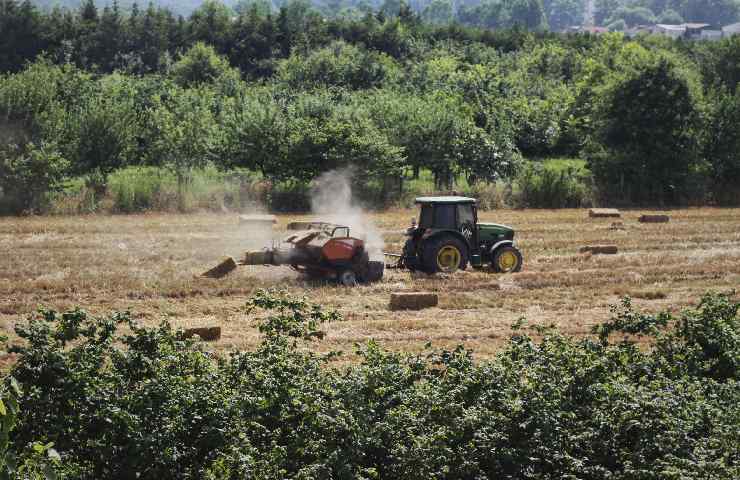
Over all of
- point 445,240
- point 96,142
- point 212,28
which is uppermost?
point 212,28

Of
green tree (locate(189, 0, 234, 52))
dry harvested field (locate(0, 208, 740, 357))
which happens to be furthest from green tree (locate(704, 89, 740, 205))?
green tree (locate(189, 0, 234, 52))

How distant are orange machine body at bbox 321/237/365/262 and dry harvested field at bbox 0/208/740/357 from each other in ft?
1.95

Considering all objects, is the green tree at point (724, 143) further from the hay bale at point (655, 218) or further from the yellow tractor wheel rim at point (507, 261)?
the yellow tractor wheel rim at point (507, 261)

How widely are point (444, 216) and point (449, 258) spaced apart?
0.88 m

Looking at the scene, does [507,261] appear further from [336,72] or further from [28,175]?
[336,72]

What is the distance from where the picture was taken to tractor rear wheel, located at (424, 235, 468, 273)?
20203mm

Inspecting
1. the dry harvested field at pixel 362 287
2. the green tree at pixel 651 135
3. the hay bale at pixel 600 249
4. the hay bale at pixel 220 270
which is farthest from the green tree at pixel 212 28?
the hay bale at pixel 220 270

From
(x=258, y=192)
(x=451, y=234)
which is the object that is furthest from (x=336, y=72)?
(x=451, y=234)

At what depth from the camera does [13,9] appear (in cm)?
6072

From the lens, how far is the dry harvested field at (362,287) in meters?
16.5

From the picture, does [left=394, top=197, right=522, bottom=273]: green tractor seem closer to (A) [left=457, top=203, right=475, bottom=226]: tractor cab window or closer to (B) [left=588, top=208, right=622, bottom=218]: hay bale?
(A) [left=457, top=203, right=475, bottom=226]: tractor cab window

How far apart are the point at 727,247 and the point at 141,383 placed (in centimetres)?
1974

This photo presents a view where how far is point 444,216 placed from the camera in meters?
20.4

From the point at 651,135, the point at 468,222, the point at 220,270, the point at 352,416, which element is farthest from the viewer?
the point at 651,135
